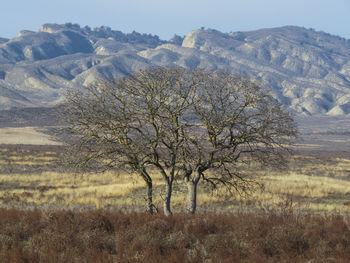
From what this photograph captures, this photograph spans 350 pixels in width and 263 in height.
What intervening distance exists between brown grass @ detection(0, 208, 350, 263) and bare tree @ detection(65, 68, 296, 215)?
3095 mm

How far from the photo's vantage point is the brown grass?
8.54m

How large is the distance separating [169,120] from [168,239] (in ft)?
22.4

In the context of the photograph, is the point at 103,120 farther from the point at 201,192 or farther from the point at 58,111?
the point at 201,192

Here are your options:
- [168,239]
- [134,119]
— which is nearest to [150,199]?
[134,119]

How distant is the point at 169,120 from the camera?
16.0m

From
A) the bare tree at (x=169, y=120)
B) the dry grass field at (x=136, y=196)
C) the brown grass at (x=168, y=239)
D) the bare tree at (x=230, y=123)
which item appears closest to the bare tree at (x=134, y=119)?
the bare tree at (x=169, y=120)

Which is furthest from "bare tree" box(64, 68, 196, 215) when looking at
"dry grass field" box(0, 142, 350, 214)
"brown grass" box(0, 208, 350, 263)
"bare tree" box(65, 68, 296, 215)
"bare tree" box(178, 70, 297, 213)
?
"brown grass" box(0, 208, 350, 263)

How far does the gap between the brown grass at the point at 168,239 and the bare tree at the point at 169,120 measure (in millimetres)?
3095

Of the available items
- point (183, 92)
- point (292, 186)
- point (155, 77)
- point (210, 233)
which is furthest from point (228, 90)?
point (292, 186)

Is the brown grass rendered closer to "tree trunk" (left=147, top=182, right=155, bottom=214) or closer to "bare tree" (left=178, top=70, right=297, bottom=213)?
"tree trunk" (left=147, top=182, right=155, bottom=214)

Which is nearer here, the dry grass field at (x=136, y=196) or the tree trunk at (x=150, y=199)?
the tree trunk at (x=150, y=199)

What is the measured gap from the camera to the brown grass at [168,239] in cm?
854

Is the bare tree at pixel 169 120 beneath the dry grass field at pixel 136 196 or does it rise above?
above

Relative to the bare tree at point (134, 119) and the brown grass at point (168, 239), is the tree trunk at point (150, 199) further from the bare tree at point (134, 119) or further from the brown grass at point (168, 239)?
the brown grass at point (168, 239)
